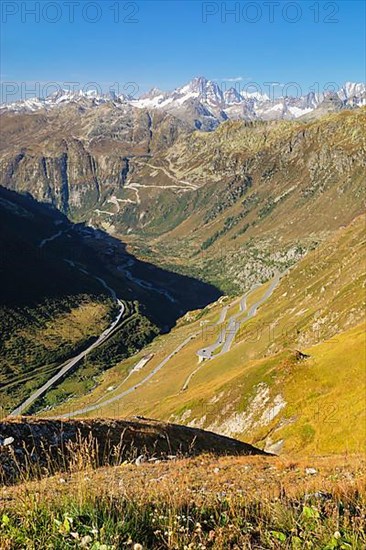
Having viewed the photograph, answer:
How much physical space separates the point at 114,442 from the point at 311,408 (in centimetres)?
4130

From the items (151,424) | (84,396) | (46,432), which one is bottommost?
(84,396)

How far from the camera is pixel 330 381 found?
70438mm

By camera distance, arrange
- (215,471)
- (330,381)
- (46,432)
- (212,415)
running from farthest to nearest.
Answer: (212,415), (330,381), (46,432), (215,471)

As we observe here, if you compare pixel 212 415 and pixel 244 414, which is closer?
pixel 244 414

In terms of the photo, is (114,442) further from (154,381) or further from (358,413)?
(154,381)

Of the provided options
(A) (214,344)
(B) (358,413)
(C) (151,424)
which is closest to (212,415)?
(B) (358,413)

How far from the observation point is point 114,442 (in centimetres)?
3253

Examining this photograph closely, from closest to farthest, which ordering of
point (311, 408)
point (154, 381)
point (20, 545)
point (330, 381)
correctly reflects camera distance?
point (20, 545), point (311, 408), point (330, 381), point (154, 381)

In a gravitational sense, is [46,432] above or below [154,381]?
above

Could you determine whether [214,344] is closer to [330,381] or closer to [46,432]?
[330,381]

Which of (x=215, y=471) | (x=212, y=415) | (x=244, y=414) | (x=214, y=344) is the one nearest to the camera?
(x=215, y=471)

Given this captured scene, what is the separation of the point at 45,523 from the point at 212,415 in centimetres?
7991

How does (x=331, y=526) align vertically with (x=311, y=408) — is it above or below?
above

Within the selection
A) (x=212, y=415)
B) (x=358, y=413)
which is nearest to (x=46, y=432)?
(x=358, y=413)
